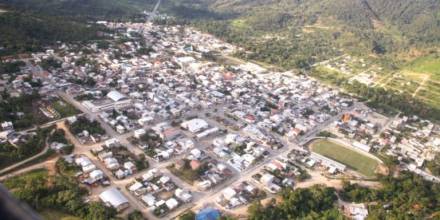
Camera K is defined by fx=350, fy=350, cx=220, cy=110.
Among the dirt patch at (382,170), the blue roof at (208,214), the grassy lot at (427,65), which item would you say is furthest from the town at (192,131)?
the grassy lot at (427,65)

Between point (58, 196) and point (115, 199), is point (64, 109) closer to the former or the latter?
point (58, 196)

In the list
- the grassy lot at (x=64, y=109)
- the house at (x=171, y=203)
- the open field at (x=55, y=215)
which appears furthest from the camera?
the grassy lot at (x=64, y=109)

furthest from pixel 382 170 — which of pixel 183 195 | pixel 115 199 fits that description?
pixel 115 199

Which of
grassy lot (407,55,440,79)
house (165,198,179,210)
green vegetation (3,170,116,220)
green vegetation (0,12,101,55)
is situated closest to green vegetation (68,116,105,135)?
green vegetation (3,170,116,220)

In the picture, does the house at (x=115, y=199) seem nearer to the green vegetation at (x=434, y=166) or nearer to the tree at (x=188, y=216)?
the tree at (x=188, y=216)

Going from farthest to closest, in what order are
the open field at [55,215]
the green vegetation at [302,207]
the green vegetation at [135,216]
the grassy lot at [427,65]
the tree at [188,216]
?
1. the grassy lot at [427,65]
2. the green vegetation at [302,207]
3. the tree at [188,216]
4. the green vegetation at [135,216]
5. the open field at [55,215]

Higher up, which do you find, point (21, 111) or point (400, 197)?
point (400, 197)
